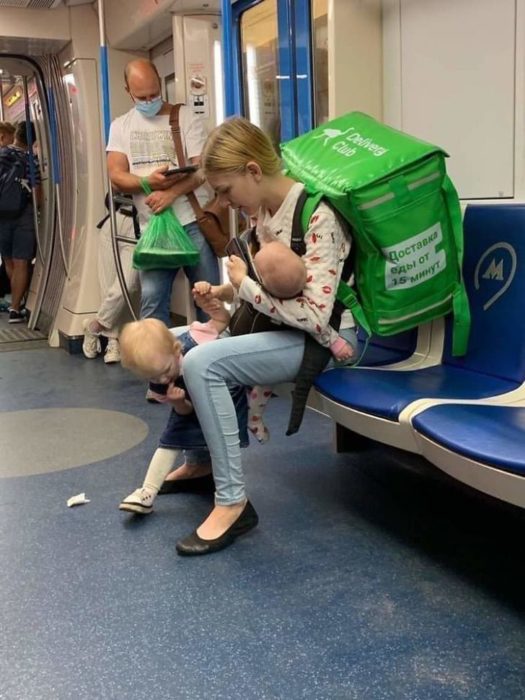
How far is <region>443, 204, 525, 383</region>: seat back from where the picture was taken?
2.21 metres

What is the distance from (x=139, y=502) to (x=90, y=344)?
286 centimetres

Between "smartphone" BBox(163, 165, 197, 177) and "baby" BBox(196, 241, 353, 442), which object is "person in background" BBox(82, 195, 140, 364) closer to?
"smartphone" BBox(163, 165, 197, 177)

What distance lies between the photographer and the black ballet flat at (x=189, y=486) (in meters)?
2.73

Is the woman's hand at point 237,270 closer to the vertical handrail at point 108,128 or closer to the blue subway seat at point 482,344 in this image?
Result: the blue subway seat at point 482,344

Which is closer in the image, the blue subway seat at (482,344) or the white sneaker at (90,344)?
the blue subway seat at (482,344)

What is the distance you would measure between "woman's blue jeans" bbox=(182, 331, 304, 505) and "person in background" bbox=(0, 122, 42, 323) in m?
5.07

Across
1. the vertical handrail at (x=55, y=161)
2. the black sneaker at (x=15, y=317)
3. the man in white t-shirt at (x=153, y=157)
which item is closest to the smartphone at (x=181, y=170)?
the man in white t-shirt at (x=153, y=157)

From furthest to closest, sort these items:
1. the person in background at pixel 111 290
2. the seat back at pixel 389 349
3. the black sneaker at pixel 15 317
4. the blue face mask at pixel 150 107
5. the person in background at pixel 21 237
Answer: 1. the black sneaker at pixel 15 317
2. the person in background at pixel 21 237
3. the person in background at pixel 111 290
4. the blue face mask at pixel 150 107
5. the seat back at pixel 389 349

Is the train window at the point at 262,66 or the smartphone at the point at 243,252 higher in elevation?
the train window at the point at 262,66

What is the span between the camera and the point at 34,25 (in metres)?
5.20

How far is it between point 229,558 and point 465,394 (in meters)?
0.82

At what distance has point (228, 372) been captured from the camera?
7.19ft

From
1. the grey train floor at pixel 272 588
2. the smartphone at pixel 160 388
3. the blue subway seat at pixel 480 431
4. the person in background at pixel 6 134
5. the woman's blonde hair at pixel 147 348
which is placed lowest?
the grey train floor at pixel 272 588

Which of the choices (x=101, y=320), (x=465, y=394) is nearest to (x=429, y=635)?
(x=465, y=394)
